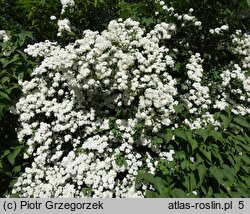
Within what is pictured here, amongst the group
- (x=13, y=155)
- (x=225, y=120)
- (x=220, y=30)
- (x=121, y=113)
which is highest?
(x=220, y=30)

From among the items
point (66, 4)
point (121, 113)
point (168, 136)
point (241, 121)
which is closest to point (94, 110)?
point (121, 113)

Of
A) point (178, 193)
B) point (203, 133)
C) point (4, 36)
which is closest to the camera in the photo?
point (178, 193)

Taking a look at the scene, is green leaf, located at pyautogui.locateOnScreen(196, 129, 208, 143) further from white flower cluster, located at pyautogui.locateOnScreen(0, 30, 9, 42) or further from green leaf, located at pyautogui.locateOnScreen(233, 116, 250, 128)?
white flower cluster, located at pyautogui.locateOnScreen(0, 30, 9, 42)

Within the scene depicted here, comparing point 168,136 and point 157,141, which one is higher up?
point 168,136

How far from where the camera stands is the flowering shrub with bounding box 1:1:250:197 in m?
4.12

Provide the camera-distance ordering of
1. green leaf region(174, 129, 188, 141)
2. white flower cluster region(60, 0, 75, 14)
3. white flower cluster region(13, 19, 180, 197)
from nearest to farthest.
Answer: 1. green leaf region(174, 129, 188, 141)
2. white flower cluster region(13, 19, 180, 197)
3. white flower cluster region(60, 0, 75, 14)

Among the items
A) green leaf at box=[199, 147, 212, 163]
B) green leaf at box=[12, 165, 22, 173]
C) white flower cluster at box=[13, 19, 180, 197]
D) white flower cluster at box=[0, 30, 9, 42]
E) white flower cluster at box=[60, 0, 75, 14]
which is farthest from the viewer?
white flower cluster at box=[60, 0, 75, 14]

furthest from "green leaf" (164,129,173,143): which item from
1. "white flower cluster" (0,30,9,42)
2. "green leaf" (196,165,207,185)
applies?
"white flower cluster" (0,30,9,42)

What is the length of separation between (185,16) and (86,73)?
1779 mm

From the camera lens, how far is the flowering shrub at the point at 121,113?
4.12m

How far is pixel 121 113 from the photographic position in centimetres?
457

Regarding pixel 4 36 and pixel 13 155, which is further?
pixel 4 36

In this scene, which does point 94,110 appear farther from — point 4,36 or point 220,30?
point 220,30

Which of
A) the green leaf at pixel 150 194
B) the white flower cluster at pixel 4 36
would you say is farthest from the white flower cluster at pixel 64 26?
the green leaf at pixel 150 194
